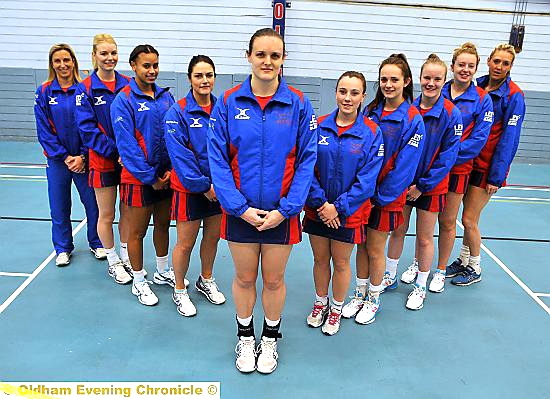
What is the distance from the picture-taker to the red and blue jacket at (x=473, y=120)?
3.21 metres

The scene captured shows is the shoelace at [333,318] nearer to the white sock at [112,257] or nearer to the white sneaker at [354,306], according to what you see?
the white sneaker at [354,306]

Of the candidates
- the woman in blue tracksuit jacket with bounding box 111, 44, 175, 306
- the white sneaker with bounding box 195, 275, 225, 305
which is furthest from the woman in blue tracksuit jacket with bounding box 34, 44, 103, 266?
the white sneaker with bounding box 195, 275, 225, 305

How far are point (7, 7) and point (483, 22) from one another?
24.7 feet

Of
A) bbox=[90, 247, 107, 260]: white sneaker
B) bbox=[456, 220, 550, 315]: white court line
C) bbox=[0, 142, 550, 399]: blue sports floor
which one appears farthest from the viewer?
bbox=[90, 247, 107, 260]: white sneaker

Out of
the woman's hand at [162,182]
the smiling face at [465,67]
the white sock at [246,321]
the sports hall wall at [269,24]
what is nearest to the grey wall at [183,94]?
the sports hall wall at [269,24]

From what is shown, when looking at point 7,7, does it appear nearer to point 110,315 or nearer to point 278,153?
point 110,315

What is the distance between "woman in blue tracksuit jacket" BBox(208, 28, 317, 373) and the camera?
2.30 meters

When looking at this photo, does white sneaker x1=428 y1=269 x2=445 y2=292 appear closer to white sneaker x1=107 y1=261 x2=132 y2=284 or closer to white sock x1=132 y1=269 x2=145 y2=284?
white sock x1=132 y1=269 x2=145 y2=284

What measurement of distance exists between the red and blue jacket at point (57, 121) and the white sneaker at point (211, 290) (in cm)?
134

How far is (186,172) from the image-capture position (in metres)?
2.77

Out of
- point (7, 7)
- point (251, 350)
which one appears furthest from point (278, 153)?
point (7, 7)

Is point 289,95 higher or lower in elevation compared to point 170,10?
lower

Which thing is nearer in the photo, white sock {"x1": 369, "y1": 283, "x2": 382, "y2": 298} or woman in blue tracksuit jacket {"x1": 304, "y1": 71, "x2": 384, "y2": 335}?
woman in blue tracksuit jacket {"x1": 304, "y1": 71, "x2": 384, "y2": 335}

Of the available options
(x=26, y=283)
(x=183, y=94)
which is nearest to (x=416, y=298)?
(x=26, y=283)
